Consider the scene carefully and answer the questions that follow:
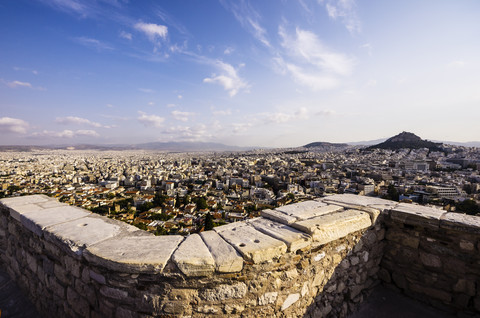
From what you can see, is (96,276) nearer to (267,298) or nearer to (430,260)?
(267,298)

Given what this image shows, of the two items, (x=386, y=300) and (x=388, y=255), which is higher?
(x=388, y=255)

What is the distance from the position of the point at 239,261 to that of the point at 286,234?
0.53 metres

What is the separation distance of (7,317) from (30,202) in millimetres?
1306

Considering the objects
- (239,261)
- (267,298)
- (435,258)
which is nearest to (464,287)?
(435,258)

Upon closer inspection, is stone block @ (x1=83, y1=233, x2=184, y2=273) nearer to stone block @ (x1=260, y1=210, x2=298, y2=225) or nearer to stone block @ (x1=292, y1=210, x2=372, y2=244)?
stone block @ (x1=260, y1=210, x2=298, y2=225)

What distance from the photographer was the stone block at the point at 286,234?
1.69 meters

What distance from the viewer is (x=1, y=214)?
2.73 m

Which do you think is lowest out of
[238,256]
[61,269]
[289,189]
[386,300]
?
[289,189]

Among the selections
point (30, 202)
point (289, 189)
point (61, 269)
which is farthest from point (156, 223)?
point (289, 189)

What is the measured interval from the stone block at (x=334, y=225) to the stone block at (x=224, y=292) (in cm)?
73

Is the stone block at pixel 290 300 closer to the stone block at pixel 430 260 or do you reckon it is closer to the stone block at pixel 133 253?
the stone block at pixel 133 253

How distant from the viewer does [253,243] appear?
1655mm

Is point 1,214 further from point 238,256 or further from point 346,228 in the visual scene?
point 346,228

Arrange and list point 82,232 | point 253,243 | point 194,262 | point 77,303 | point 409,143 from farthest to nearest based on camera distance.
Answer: point 409,143 → point 82,232 → point 77,303 → point 253,243 → point 194,262
